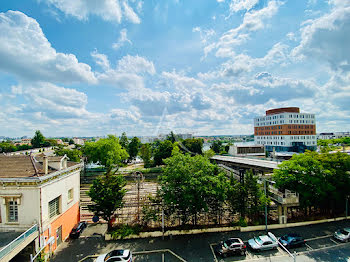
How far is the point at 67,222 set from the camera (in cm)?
1786

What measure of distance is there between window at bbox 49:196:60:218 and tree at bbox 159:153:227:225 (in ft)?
31.8

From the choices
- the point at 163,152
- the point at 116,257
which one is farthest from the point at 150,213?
the point at 163,152

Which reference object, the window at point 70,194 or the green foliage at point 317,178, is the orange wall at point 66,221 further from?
the green foliage at point 317,178

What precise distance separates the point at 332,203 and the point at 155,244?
65.9 feet

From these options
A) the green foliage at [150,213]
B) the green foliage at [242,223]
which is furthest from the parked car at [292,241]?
the green foliage at [150,213]

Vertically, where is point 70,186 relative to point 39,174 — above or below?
below

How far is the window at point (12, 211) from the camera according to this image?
45.8 ft

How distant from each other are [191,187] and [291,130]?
77.9 m

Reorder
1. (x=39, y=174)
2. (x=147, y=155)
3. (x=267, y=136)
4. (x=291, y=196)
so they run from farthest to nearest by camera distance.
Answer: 1. (x=267, y=136)
2. (x=147, y=155)
3. (x=291, y=196)
4. (x=39, y=174)

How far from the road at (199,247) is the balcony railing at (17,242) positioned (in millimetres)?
3471

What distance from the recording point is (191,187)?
15.9 m

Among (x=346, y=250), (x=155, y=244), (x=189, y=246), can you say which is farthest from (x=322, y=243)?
(x=155, y=244)

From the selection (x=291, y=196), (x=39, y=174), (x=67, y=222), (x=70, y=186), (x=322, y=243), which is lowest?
(x=322, y=243)

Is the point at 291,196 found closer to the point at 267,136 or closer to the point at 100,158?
the point at 100,158
